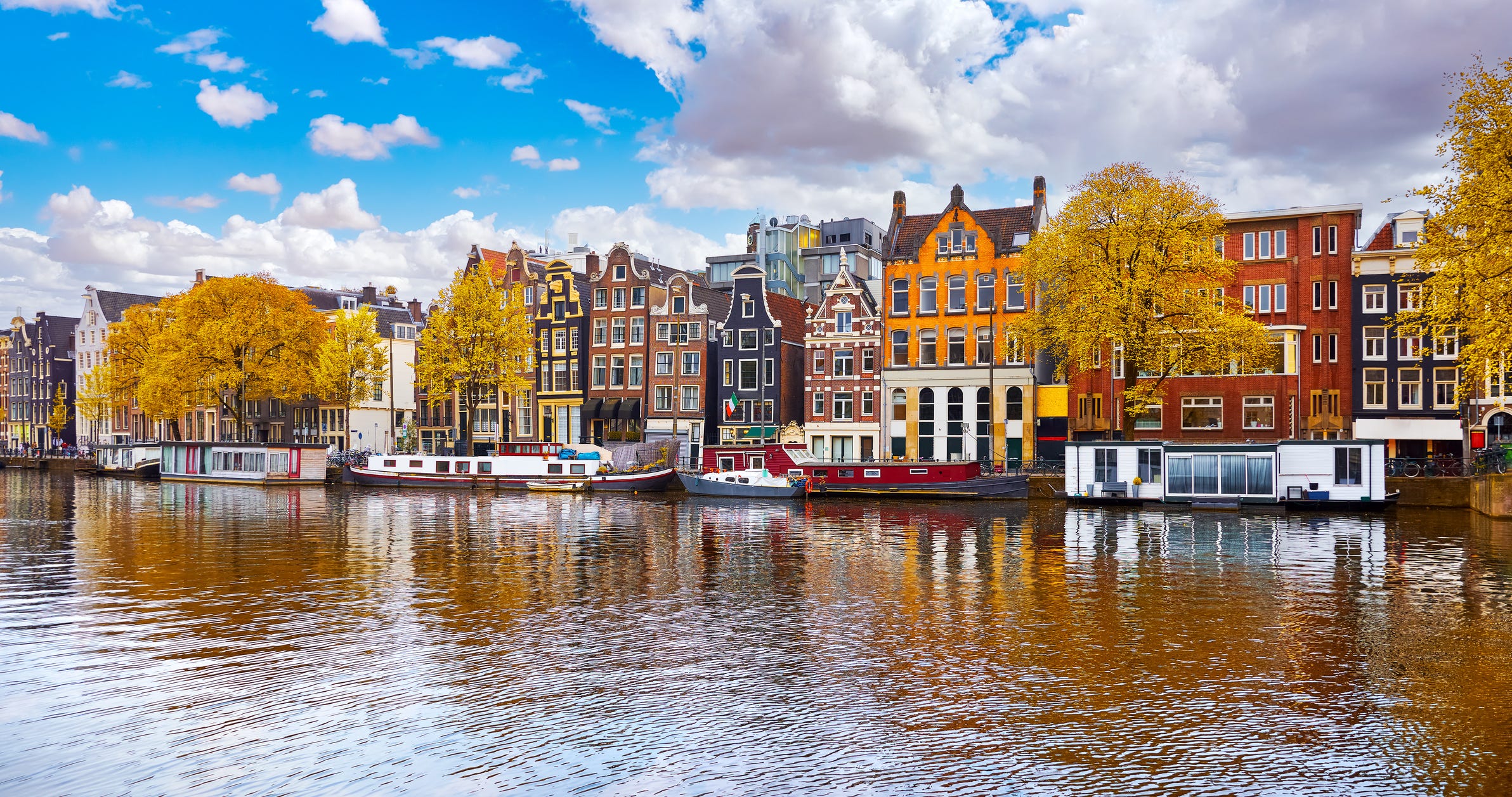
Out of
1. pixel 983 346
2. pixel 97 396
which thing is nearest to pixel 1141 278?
pixel 983 346

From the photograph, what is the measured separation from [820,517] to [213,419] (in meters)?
96.7

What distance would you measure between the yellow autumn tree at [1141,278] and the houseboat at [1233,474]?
2971 millimetres

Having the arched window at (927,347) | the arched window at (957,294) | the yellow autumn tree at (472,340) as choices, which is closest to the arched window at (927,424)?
the arched window at (927,347)

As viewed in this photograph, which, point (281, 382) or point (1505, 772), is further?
point (281, 382)

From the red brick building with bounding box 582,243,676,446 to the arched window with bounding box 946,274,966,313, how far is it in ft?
81.8

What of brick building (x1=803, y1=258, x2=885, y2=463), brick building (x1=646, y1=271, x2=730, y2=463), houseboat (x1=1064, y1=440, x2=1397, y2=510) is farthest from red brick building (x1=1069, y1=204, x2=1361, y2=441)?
brick building (x1=646, y1=271, x2=730, y2=463)

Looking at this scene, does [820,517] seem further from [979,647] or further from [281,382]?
[281,382]

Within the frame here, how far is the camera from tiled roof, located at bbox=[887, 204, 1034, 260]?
77188 millimetres

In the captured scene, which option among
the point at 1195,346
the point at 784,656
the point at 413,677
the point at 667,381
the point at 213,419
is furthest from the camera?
the point at 213,419

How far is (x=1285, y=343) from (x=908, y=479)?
85.0ft

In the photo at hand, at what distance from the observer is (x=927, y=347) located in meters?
79.6

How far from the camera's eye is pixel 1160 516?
52.2 meters

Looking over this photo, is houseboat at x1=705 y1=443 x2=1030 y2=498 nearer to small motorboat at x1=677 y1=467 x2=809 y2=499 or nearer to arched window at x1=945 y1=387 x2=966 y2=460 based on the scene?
small motorboat at x1=677 y1=467 x2=809 y2=499

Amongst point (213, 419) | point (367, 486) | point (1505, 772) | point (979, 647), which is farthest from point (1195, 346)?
point (213, 419)
